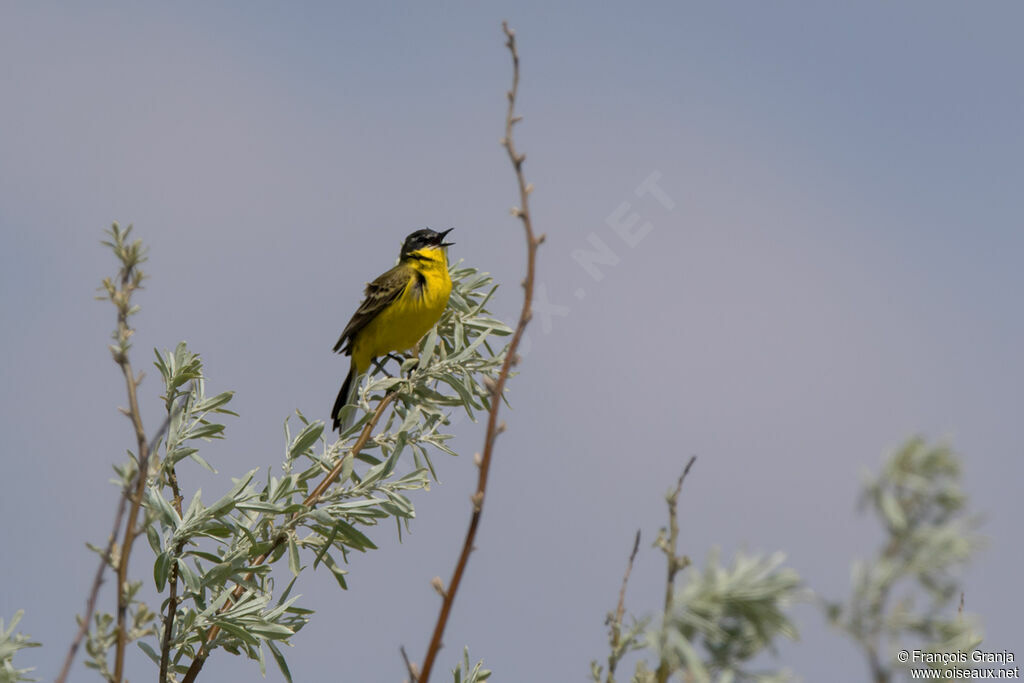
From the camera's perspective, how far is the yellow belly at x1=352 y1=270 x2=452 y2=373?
9.09 m

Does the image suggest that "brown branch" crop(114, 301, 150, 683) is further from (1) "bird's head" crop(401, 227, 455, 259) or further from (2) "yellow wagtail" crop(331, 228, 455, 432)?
(1) "bird's head" crop(401, 227, 455, 259)

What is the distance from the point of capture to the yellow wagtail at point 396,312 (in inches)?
359

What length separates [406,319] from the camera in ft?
30.0

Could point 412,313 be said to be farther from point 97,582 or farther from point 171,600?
point 97,582

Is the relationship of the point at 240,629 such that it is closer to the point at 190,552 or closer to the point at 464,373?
the point at 190,552

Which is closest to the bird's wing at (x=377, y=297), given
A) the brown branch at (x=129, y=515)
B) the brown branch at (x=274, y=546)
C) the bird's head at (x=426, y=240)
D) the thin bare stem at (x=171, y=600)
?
the bird's head at (x=426, y=240)

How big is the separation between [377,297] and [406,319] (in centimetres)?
39

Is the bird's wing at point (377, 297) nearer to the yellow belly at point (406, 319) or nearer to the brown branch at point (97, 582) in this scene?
the yellow belly at point (406, 319)

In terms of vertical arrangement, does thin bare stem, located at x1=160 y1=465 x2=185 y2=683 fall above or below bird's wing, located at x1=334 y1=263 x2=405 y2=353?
below

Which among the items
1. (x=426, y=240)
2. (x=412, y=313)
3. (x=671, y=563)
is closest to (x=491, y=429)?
(x=671, y=563)

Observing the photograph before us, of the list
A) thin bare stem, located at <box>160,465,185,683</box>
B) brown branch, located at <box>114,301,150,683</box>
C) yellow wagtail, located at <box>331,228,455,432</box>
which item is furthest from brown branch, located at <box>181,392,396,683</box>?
yellow wagtail, located at <box>331,228,455,432</box>

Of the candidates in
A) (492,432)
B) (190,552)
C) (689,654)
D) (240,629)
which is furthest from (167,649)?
(689,654)

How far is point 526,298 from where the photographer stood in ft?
5.83

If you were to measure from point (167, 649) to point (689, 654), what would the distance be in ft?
7.91
